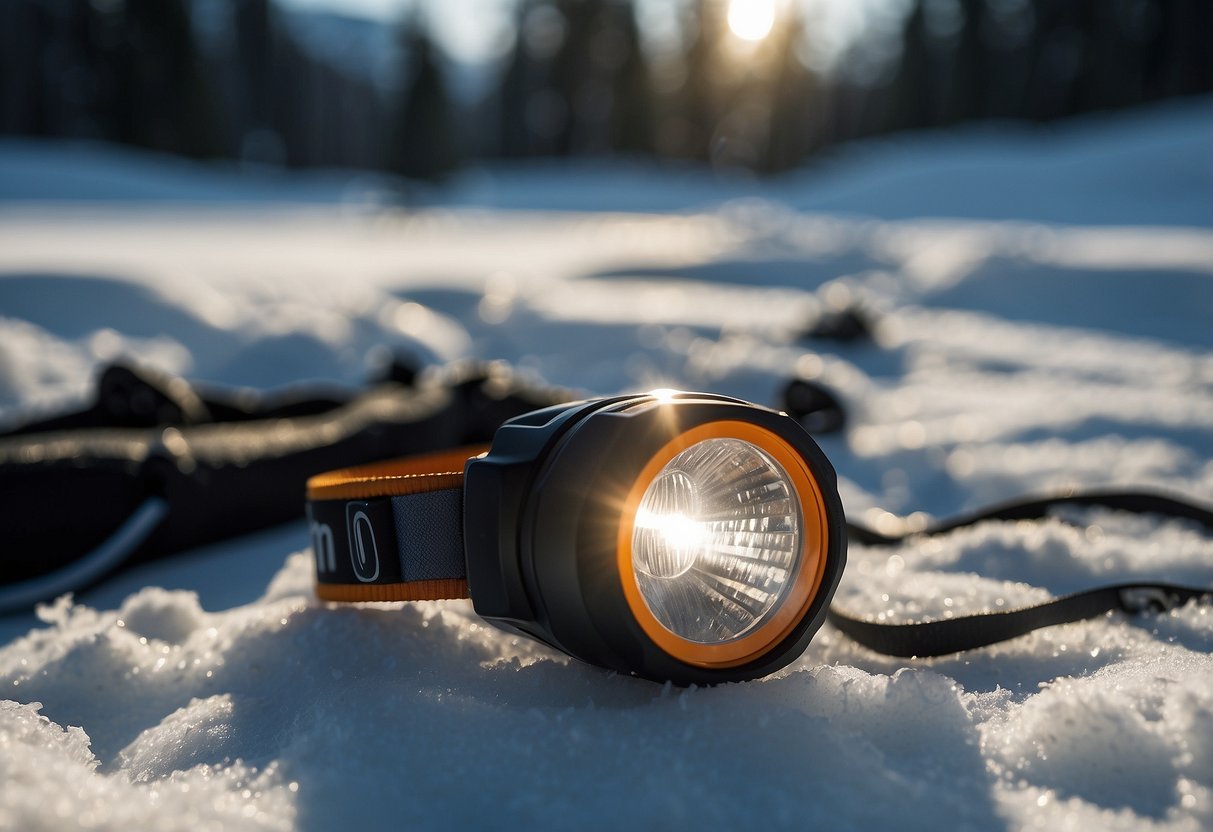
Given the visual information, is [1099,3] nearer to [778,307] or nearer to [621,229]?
[621,229]

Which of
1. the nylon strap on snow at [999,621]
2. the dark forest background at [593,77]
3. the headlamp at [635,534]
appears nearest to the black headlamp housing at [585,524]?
the headlamp at [635,534]

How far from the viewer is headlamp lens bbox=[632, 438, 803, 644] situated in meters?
0.97

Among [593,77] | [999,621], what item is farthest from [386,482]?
[593,77]

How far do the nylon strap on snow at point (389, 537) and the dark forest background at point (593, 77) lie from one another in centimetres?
2405

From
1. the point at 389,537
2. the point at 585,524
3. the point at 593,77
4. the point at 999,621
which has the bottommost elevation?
the point at 593,77

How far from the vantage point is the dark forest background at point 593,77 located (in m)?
22.9

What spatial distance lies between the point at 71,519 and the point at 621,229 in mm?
10141

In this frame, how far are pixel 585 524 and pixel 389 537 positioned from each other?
0.31 meters

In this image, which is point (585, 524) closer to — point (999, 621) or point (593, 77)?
point (999, 621)

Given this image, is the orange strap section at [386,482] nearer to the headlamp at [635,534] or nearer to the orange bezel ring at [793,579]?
the headlamp at [635,534]

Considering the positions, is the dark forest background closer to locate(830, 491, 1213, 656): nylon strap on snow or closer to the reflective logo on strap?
the reflective logo on strap

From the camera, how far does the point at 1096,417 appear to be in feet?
8.71

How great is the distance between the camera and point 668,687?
938mm

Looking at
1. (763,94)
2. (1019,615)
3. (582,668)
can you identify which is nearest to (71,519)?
(582,668)
